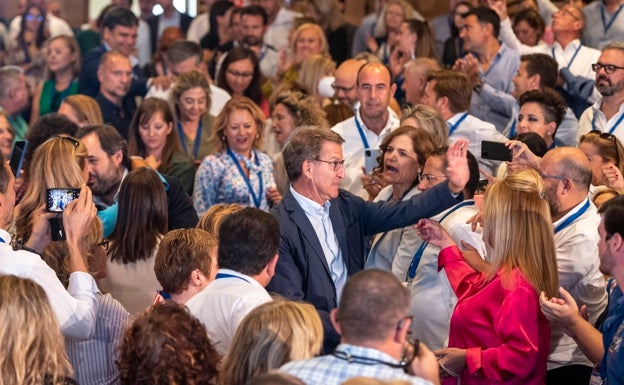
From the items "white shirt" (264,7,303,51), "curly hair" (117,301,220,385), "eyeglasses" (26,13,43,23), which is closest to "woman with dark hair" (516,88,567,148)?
"curly hair" (117,301,220,385)

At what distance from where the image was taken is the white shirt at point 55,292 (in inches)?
176

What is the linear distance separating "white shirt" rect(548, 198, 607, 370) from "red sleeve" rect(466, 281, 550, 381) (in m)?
0.54

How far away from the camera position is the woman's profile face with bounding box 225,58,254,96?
9.20m

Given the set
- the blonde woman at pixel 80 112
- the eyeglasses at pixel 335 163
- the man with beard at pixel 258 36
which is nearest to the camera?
the eyeglasses at pixel 335 163

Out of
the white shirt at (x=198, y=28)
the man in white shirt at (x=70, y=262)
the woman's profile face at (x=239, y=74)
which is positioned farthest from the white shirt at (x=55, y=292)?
the white shirt at (x=198, y=28)

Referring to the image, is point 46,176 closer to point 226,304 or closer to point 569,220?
point 226,304

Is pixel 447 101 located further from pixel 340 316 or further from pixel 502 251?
pixel 340 316

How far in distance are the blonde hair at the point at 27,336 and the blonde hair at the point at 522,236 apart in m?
1.85

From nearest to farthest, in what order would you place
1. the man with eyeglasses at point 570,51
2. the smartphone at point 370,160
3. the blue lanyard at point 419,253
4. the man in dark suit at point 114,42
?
the blue lanyard at point 419,253 → the smartphone at point 370,160 → the man with eyeglasses at point 570,51 → the man in dark suit at point 114,42

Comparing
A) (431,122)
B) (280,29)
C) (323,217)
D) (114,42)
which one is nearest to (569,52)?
(431,122)

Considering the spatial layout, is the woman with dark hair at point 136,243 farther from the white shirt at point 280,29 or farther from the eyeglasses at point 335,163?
the white shirt at point 280,29

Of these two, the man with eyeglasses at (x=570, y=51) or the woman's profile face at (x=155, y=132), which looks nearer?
the woman's profile face at (x=155, y=132)

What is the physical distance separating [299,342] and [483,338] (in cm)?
131

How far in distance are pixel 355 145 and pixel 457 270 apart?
2.50m
